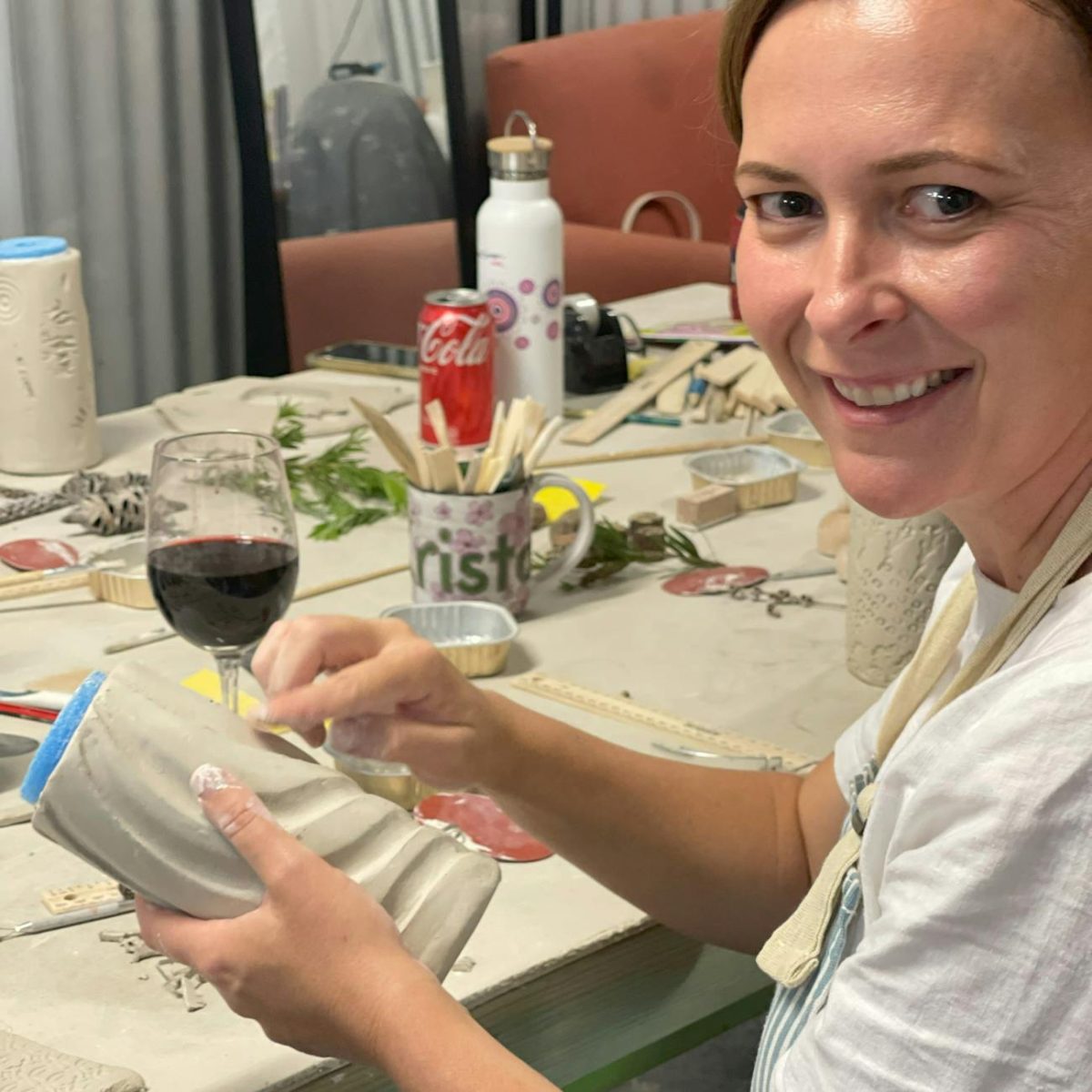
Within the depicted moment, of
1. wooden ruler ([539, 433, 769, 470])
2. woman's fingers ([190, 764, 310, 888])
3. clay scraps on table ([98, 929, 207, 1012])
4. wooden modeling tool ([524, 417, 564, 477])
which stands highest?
wooden modeling tool ([524, 417, 564, 477])

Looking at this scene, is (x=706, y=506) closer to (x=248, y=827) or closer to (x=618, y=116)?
(x=248, y=827)

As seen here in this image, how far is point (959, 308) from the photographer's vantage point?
0.72 meters

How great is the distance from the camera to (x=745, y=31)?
0.83 meters

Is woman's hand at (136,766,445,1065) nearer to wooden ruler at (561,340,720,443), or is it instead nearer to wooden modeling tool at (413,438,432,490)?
wooden modeling tool at (413,438,432,490)

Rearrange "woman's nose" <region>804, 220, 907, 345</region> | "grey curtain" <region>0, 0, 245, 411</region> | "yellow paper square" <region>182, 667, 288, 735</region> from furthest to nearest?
1. "grey curtain" <region>0, 0, 245, 411</region>
2. "yellow paper square" <region>182, 667, 288, 735</region>
3. "woman's nose" <region>804, 220, 907, 345</region>

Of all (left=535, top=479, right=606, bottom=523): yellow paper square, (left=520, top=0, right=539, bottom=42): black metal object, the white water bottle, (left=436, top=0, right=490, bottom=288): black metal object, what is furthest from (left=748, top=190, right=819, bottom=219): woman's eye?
(left=520, top=0, right=539, bottom=42): black metal object

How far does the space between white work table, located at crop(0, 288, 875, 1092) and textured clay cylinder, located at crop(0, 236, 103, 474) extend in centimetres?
5

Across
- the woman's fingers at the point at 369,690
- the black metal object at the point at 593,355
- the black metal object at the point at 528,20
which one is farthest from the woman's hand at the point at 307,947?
the black metal object at the point at 528,20

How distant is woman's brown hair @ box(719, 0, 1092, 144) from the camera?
0.69m

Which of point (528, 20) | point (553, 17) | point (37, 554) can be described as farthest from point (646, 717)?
point (553, 17)

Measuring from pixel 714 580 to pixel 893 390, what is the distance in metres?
0.78

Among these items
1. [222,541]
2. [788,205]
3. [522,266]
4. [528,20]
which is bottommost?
[222,541]

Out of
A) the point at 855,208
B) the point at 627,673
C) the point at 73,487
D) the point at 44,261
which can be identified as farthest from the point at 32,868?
the point at 44,261

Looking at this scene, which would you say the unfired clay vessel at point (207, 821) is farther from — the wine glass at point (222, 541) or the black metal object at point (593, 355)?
the black metal object at point (593, 355)
